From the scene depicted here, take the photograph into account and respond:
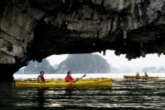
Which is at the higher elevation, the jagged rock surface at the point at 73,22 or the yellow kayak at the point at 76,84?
the jagged rock surface at the point at 73,22

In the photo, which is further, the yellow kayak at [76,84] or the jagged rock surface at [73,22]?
the jagged rock surface at [73,22]

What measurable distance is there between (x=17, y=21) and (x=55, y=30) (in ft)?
17.0

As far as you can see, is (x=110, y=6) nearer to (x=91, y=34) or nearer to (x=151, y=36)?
(x=91, y=34)

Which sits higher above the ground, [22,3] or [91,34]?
[22,3]

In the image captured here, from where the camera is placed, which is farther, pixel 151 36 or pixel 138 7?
pixel 151 36

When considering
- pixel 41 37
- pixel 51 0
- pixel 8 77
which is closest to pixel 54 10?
pixel 51 0

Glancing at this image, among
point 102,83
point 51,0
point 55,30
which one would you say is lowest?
point 102,83

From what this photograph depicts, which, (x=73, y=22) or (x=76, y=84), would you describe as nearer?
(x=76, y=84)

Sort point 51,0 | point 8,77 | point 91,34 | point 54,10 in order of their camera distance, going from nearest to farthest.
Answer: point 51,0, point 54,10, point 91,34, point 8,77

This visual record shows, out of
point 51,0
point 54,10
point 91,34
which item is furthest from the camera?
point 91,34

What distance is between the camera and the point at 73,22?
42438 millimetres

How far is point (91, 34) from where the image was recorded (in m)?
44.0

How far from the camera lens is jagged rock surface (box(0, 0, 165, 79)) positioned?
40406 millimetres

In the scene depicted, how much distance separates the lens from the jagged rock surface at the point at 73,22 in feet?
133
